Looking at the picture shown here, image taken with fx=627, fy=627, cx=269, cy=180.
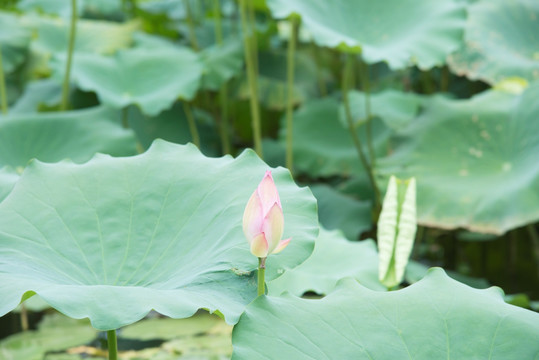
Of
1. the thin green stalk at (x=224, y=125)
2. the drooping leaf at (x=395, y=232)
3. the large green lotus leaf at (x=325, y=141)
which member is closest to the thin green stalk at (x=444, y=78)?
the large green lotus leaf at (x=325, y=141)

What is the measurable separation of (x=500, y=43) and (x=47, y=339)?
6.72 feet

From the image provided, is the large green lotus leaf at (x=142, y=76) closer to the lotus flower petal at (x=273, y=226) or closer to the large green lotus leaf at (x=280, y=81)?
the large green lotus leaf at (x=280, y=81)

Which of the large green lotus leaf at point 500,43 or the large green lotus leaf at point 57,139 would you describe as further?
the large green lotus leaf at point 500,43

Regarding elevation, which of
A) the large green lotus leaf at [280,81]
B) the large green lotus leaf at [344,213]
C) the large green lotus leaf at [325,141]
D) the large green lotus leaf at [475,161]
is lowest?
the large green lotus leaf at [344,213]

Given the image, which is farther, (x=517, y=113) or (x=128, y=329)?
(x=517, y=113)

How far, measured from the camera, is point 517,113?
7.13 feet

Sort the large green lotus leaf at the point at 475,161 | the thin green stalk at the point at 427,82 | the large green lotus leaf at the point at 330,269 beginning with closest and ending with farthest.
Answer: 1. the large green lotus leaf at the point at 330,269
2. the large green lotus leaf at the point at 475,161
3. the thin green stalk at the point at 427,82

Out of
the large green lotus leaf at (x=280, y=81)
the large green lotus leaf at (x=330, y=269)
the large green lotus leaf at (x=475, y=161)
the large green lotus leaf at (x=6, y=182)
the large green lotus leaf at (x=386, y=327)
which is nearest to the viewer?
the large green lotus leaf at (x=386, y=327)

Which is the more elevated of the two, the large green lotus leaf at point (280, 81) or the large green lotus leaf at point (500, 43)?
the large green lotus leaf at point (500, 43)

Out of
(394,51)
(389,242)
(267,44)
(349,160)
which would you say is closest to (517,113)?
(394,51)

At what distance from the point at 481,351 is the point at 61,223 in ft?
2.23

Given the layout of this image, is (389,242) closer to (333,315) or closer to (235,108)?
(333,315)

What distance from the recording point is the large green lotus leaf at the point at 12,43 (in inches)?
114

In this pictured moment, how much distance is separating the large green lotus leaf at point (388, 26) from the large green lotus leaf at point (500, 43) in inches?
14.6
